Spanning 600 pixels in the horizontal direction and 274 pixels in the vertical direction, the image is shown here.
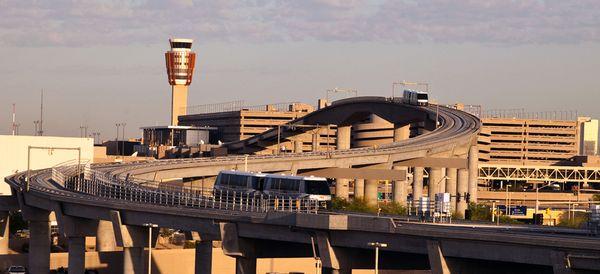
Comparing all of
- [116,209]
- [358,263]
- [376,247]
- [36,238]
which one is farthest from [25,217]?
[376,247]

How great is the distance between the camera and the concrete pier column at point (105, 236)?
361ft

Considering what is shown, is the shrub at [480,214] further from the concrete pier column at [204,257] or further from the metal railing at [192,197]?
the concrete pier column at [204,257]

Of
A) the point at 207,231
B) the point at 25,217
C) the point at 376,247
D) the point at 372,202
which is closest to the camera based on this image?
the point at 376,247

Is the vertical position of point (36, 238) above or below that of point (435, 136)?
below

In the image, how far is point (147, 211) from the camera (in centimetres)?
9381

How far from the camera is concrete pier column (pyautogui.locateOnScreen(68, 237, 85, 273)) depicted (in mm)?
109250

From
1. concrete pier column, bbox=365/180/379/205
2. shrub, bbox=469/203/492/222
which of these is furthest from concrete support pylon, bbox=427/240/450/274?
concrete pier column, bbox=365/180/379/205

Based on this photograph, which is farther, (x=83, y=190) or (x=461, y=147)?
(x=461, y=147)

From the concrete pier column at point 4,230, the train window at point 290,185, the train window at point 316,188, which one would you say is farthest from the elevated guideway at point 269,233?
the concrete pier column at point 4,230

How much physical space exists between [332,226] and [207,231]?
15879 mm

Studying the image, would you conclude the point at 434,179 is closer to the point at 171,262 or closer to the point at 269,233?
the point at 171,262

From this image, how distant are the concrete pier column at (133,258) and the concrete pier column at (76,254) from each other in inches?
334

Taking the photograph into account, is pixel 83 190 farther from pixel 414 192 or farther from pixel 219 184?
pixel 414 192

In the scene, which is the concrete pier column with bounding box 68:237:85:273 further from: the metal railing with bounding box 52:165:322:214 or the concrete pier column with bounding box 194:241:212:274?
the concrete pier column with bounding box 194:241:212:274
